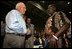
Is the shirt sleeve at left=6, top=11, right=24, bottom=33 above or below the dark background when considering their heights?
below

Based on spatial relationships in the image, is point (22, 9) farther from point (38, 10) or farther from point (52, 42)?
point (52, 42)

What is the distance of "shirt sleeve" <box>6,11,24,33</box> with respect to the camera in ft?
11.1

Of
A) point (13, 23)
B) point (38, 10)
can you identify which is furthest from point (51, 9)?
point (13, 23)

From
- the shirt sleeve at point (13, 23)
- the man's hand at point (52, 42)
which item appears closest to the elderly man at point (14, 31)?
the shirt sleeve at point (13, 23)

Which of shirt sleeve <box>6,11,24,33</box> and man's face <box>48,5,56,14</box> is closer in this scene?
shirt sleeve <box>6,11,24,33</box>

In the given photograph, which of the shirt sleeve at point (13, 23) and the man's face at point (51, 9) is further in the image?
the man's face at point (51, 9)

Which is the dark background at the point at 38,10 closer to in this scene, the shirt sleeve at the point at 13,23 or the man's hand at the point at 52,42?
the shirt sleeve at the point at 13,23

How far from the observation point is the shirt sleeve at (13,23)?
340 cm

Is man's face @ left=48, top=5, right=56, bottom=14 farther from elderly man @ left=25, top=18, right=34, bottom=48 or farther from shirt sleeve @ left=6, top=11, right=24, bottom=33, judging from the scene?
shirt sleeve @ left=6, top=11, right=24, bottom=33

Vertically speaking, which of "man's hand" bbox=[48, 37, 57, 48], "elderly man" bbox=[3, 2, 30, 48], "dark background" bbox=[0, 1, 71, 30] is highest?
"dark background" bbox=[0, 1, 71, 30]

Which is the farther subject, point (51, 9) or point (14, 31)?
point (51, 9)

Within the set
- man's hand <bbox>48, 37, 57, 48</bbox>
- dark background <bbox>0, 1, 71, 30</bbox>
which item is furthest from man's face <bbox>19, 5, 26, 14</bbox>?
man's hand <bbox>48, 37, 57, 48</bbox>

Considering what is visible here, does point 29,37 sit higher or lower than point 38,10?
lower

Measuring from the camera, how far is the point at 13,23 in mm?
3416
